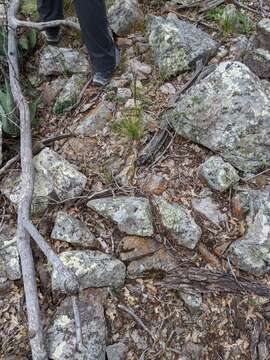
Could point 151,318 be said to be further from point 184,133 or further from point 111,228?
point 184,133

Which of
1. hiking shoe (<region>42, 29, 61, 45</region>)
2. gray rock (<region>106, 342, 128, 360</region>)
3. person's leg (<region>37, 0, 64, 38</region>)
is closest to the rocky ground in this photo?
gray rock (<region>106, 342, 128, 360</region>)

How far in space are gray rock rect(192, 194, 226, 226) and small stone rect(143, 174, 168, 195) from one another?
25 centimetres

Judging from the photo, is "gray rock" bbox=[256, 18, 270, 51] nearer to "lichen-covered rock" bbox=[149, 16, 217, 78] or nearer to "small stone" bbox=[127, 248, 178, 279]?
"lichen-covered rock" bbox=[149, 16, 217, 78]

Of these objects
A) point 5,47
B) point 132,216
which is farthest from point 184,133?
point 5,47

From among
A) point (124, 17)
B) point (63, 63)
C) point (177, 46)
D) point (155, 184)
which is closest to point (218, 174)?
point (155, 184)

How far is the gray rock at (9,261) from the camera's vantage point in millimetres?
2811

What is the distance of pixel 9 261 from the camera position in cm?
284

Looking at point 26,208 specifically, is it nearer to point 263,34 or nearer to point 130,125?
point 130,125

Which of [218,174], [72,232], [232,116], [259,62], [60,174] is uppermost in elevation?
[259,62]

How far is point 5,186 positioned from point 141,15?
2.18m

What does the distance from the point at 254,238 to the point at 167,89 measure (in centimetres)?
151

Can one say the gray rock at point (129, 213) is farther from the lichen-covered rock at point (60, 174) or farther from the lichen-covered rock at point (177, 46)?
the lichen-covered rock at point (177, 46)

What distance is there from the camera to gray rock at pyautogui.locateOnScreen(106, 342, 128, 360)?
8.23 ft

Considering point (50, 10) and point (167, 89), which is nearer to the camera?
point (167, 89)
